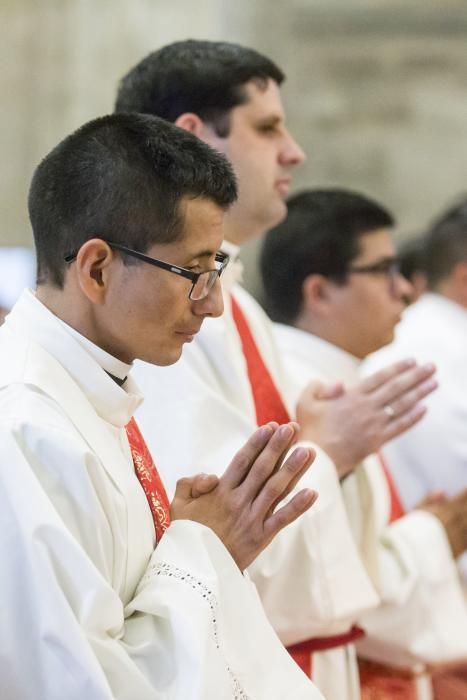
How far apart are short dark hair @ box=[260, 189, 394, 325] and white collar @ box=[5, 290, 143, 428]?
217cm

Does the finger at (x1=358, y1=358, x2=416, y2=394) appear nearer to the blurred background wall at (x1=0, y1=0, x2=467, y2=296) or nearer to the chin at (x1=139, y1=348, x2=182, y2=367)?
the chin at (x1=139, y1=348, x2=182, y2=367)

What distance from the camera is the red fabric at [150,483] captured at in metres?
2.67

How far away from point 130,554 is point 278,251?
2.45 m

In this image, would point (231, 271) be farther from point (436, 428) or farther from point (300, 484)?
point (436, 428)

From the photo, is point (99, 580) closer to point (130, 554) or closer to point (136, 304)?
point (130, 554)

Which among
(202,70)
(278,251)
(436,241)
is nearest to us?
(202,70)

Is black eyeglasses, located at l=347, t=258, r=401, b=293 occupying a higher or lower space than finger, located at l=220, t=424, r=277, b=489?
lower

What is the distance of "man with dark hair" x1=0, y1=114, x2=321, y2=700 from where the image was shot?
225 cm

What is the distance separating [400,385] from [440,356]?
6.21 ft

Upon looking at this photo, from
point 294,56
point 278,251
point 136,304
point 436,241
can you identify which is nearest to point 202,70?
point 278,251

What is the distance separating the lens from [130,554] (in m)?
2.45

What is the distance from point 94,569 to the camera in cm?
226

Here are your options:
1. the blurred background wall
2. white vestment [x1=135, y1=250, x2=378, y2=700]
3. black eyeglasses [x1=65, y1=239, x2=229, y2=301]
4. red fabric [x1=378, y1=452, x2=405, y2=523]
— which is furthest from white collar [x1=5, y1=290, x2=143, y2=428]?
the blurred background wall

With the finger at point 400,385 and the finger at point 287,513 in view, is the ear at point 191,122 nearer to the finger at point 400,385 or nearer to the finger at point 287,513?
the finger at point 400,385
